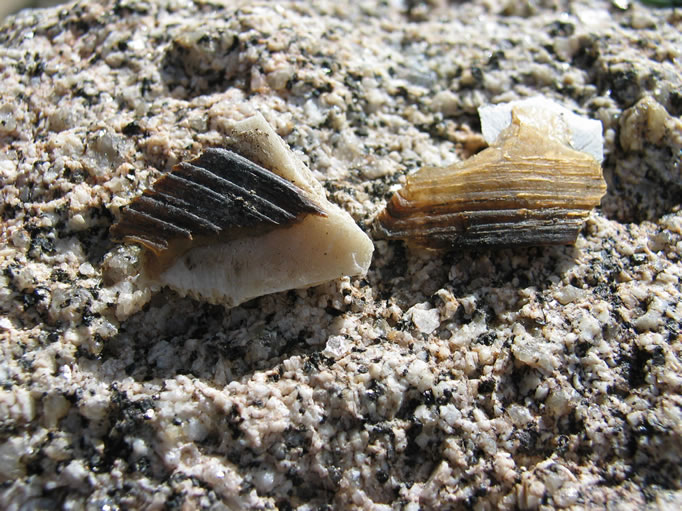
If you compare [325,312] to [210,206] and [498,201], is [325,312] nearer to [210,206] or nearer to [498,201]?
[210,206]

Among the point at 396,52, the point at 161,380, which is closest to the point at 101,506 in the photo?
the point at 161,380

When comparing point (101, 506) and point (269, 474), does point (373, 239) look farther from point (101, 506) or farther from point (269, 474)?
point (101, 506)

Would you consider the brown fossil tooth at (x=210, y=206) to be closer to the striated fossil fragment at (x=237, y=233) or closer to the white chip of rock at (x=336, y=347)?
the striated fossil fragment at (x=237, y=233)

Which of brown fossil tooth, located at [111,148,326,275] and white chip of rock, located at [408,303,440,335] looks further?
white chip of rock, located at [408,303,440,335]

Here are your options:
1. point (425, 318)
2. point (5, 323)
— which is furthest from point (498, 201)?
point (5, 323)

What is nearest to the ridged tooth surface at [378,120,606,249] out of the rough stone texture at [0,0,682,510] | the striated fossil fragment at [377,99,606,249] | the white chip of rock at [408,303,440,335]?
the striated fossil fragment at [377,99,606,249]

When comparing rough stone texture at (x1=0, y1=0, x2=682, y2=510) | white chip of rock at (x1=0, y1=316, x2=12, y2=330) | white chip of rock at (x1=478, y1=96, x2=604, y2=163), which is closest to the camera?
rough stone texture at (x1=0, y1=0, x2=682, y2=510)

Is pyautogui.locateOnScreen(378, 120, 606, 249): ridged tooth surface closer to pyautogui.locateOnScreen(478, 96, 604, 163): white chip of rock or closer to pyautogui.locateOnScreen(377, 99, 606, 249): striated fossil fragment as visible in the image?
pyautogui.locateOnScreen(377, 99, 606, 249): striated fossil fragment
